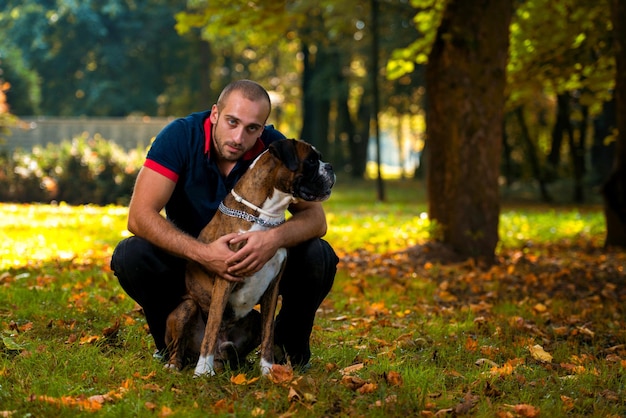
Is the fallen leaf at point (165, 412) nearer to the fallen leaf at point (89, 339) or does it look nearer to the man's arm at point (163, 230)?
the man's arm at point (163, 230)

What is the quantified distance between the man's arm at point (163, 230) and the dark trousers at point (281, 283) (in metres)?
0.13

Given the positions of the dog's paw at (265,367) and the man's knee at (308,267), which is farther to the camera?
the man's knee at (308,267)

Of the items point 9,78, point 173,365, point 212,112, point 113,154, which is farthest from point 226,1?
point 9,78

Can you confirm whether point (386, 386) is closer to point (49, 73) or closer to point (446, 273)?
point (446, 273)

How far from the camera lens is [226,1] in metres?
10.8

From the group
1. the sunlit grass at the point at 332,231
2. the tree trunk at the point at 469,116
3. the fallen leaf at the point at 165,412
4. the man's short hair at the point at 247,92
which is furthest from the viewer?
the tree trunk at the point at 469,116

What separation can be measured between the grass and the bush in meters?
8.36

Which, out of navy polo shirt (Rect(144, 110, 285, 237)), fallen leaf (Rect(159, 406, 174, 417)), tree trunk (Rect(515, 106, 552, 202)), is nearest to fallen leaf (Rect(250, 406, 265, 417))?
fallen leaf (Rect(159, 406, 174, 417))

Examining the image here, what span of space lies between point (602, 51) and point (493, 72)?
4.88 metres

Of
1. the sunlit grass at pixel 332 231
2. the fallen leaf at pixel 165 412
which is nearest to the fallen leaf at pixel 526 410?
the fallen leaf at pixel 165 412

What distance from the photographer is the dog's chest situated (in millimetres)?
4605

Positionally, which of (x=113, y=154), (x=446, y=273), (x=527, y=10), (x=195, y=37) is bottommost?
(x=446, y=273)

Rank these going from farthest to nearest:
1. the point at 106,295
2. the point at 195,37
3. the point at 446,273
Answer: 1. the point at 195,37
2. the point at 446,273
3. the point at 106,295

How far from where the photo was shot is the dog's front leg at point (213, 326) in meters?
4.54
